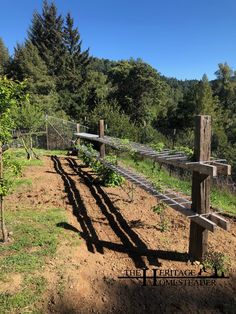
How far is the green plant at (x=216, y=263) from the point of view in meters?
3.20

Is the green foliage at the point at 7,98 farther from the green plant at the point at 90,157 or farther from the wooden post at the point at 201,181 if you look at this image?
the green plant at the point at 90,157

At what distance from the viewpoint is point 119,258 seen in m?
3.49

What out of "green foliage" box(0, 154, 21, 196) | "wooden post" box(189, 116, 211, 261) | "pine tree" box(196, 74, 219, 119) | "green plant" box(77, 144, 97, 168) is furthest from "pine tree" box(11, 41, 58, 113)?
"wooden post" box(189, 116, 211, 261)

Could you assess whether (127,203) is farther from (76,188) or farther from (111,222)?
(76,188)

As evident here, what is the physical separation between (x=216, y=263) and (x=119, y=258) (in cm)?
115

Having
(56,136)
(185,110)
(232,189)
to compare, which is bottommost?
(232,189)

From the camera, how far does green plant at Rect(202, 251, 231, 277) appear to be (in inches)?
126

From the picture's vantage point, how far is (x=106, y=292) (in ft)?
9.38

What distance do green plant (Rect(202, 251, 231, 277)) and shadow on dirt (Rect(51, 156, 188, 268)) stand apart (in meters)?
0.25

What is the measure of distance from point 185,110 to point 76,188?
99.7ft

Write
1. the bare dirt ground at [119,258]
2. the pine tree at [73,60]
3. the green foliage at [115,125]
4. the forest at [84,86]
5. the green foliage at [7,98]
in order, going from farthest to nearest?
the pine tree at [73,60], the forest at [84,86], the green foliage at [115,125], the green foliage at [7,98], the bare dirt ground at [119,258]

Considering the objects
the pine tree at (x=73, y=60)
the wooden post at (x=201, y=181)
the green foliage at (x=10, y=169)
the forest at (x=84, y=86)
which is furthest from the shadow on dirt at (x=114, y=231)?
the pine tree at (x=73, y=60)

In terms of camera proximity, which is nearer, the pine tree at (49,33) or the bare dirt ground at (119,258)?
the bare dirt ground at (119,258)

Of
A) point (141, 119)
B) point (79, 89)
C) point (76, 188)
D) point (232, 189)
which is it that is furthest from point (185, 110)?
point (76, 188)
